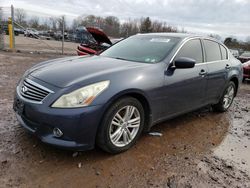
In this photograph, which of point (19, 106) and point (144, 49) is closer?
point (19, 106)

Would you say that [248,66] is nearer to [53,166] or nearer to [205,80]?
[205,80]

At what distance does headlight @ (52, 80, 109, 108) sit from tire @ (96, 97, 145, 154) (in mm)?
269

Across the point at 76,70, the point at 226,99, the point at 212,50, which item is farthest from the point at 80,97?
the point at 226,99

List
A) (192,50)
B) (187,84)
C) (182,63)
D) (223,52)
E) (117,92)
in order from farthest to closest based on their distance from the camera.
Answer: (223,52) → (192,50) → (187,84) → (182,63) → (117,92)

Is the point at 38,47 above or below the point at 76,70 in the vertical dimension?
below

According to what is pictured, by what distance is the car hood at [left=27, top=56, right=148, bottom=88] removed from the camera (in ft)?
8.99

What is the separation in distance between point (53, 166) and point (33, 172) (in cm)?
23

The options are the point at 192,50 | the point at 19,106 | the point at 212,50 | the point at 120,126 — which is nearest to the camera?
the point at 19,106

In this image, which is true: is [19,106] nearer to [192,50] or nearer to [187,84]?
[187,84]

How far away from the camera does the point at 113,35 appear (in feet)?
85.9

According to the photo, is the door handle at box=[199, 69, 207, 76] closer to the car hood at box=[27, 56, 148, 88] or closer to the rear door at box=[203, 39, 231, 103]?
the rear door at box=[203, 39, 231, 103]

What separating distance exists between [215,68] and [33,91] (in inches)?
129

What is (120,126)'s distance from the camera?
2.98 meters

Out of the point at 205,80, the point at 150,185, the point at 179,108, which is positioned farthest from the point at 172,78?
the point at 150,185
